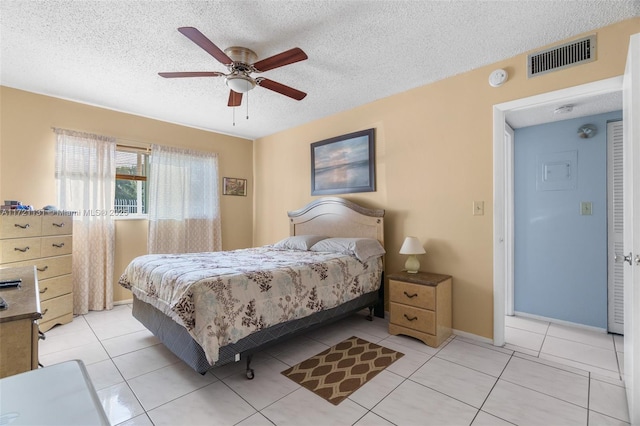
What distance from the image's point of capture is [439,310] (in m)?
2.63

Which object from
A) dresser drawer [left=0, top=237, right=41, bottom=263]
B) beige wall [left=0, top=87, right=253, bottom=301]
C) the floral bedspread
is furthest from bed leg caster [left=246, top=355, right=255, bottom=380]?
beige wall [left=0, top=87, right=253, bottom=301]

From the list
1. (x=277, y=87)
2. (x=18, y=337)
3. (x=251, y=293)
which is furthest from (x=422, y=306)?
(x=18, y=337)

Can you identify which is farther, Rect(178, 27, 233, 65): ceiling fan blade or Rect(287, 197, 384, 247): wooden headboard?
Rect(287, 197, 384, 247): wooden headboard

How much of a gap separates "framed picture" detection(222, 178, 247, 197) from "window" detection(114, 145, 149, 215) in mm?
1159

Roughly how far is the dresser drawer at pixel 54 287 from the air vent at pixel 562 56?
498 centimetres

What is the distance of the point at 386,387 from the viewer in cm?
201

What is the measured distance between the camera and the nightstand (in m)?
2.60

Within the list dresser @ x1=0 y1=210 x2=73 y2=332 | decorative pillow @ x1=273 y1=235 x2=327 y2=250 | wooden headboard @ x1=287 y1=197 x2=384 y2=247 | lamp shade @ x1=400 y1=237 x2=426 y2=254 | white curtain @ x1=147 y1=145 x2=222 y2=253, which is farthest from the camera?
white curtain @ x1=147 y1=145 x2=222 y2=253

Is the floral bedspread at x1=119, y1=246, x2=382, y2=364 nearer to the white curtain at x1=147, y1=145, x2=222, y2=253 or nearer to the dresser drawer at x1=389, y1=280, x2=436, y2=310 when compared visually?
the dresser drawer at x1=389, y1=280, x2=436, y2=310

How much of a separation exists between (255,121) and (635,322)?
4263 mm

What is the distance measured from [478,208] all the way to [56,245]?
431cm

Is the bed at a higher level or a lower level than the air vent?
lower

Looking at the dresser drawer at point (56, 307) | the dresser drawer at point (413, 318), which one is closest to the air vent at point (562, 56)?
the dresser drawer at point (413, 318)

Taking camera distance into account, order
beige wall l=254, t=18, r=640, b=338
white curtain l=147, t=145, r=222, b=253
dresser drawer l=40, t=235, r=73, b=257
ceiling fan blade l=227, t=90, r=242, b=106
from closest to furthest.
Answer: beige wall l=254, t=18, r=640, b=338, ceiling fan blade l=227, t=90, r=242, b=106, dresser drawer l=40, t=235, r=73, b=257, white curtain l=147, t=145, r=222, b=253
